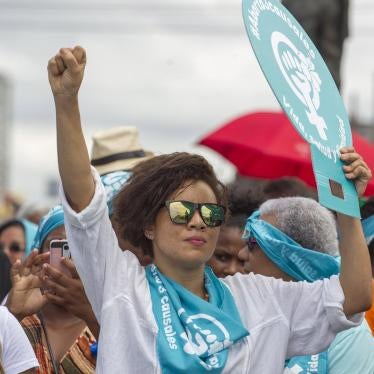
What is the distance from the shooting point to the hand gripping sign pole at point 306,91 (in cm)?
309

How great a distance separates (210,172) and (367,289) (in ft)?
2.04

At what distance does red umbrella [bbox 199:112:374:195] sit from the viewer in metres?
8.41

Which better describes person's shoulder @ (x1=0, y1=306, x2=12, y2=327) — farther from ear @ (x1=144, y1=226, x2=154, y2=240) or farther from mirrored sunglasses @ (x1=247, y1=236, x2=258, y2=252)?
mirrored sunglasses @ (x1=247, y1=236, x2=258, y2=252)

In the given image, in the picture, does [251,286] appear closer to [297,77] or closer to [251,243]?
[297,77]

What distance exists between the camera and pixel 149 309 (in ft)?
10.4

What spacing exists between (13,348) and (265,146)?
5005 mm

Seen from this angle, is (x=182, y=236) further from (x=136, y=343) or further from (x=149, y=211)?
(x=136, y=343)

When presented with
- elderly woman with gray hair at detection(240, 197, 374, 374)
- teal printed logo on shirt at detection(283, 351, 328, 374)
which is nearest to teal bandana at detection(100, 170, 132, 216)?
elderly woman with gray hair at detection(240, 197, 374, 374)

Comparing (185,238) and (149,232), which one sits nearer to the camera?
(185,238)

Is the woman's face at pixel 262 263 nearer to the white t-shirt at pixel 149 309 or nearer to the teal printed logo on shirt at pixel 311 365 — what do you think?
the teal printed logo on shirt at pixel 311 365

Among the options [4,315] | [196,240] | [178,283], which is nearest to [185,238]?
[196,240]

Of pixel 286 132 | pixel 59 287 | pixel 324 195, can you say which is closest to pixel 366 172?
pixel 324 195

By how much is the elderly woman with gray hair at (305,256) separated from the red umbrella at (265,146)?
12.9 feet

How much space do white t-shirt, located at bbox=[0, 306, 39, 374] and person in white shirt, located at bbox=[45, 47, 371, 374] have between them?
502 millimetres
